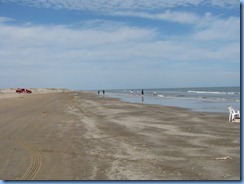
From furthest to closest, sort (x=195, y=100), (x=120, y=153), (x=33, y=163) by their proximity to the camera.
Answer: (x=195, y=100), (x=120, y=153), (x=33, y=163)

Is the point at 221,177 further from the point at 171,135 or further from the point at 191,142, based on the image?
the point at 171,135

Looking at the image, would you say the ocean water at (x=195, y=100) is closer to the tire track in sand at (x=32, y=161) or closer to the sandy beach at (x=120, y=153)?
the sandy beach at (x=120, y=153)

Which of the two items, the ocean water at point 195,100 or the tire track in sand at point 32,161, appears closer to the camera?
the tire track in sand at point 32,161

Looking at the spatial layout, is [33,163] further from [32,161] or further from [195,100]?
[195,100]

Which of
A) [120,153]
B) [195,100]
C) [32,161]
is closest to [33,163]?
[32,161]

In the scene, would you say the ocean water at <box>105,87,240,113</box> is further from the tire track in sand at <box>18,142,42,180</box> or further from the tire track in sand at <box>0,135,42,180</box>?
the tire track in sand at <box>18,142,42,180</box>

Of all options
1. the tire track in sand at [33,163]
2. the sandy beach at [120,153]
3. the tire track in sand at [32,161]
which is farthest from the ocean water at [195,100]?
the tire track in sand at [33,163]

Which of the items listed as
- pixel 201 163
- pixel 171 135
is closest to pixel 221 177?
pixel 201 163

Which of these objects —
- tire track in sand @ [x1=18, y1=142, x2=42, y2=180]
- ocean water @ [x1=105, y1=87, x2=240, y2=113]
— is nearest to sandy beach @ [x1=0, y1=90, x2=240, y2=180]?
tire track in sand @ [x1=18, y1=142, x2=42, y2=180]

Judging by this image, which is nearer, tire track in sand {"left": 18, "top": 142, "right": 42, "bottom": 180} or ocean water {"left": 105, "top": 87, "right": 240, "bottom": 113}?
tire track in sand {"left": 18, "top": 142, "right": 42, "bottom": 180}

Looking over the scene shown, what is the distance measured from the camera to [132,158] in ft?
29.1

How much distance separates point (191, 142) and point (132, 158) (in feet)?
10.0

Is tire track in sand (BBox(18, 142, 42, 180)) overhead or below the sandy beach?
below

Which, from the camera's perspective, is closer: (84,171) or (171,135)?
(84,171)
